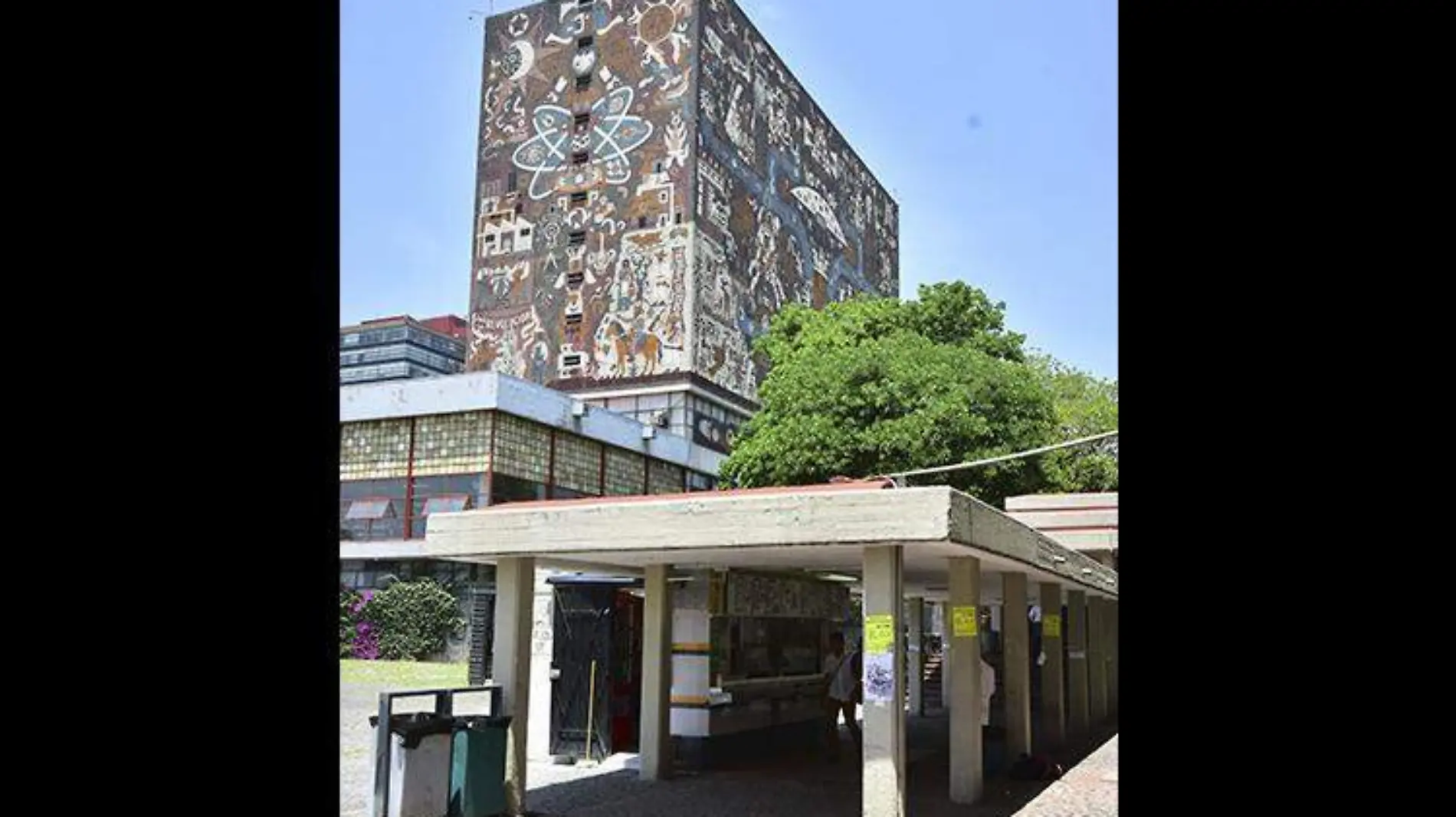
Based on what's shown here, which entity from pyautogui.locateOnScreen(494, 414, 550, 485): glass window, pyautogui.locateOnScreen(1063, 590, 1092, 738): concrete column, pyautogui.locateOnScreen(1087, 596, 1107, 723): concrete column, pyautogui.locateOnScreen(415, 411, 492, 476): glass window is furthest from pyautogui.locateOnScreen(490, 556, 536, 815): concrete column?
pyautogui.locateOnScreen(494, 414, 550, 485): glass window

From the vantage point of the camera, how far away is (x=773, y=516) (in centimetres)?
1009

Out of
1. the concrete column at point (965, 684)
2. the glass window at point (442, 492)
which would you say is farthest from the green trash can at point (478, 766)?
the glass window at point (442, 492)

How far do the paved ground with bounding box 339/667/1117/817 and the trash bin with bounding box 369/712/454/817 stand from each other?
0.52 metres

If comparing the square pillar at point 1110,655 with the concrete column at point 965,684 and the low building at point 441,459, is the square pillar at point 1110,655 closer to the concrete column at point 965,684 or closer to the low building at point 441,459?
the low building at point 441,459

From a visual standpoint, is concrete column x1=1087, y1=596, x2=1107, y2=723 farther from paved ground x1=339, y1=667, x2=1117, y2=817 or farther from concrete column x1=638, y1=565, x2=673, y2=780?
concrete column x1=638, y1=565, x2=673, y2=780

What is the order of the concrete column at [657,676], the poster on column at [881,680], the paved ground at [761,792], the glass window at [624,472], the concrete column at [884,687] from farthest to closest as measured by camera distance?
1. the glass window at [624,472]
2. the concrete column at [657,676]
3. the paved ground at [761,792]
4. the poster on column at [881,680]
5. the concrete column at [884,687]

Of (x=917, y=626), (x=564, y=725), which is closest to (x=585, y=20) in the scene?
(x=917, y=626)

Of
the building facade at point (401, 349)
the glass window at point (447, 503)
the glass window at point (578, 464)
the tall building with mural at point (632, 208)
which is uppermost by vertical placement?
the building facade at point (401, 349)

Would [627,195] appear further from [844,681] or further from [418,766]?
[418,766]

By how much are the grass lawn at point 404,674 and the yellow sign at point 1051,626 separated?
38.9 ft

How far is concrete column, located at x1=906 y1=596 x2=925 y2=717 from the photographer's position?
2256 centimetres

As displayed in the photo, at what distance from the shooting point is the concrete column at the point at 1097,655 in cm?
2383
